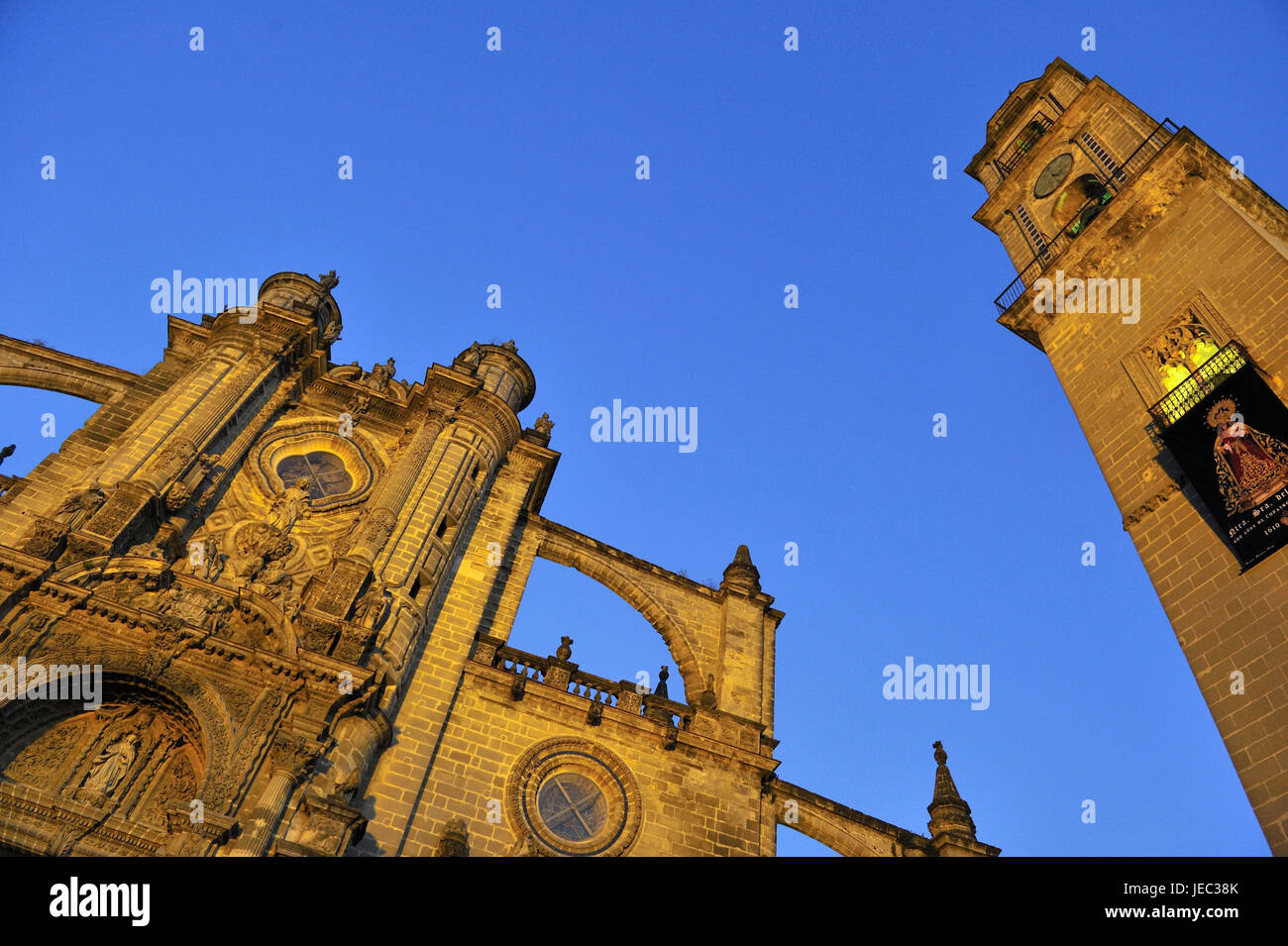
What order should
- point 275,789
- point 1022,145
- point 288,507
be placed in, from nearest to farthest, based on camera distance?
point 275,789, point 288,507, point 1022,145

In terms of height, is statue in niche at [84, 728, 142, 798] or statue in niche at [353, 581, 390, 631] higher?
statue in niche at [353, 581, 390, 631]

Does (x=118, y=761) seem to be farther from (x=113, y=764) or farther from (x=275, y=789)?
(x=275, y=789)

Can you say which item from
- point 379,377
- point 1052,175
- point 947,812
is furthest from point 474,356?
point 1052,175

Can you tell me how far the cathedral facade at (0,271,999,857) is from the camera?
43.8 ft

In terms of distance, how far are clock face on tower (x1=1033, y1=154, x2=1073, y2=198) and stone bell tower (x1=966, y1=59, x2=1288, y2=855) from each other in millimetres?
59

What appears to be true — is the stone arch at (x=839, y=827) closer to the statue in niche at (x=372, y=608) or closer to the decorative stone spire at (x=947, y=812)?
the decorative stone spire at (x=947, y=812)

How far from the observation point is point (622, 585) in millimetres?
21266

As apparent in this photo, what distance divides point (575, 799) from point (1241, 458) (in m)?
12.9

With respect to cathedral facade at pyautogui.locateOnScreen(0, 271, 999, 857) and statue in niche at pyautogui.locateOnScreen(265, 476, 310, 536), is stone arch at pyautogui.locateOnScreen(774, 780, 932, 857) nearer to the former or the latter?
cathedral facade at pyautogui.locateOnScreen(0, 271, 999, 857)

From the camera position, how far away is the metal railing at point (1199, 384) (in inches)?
592

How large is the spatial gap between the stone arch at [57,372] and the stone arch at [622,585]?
10613mm

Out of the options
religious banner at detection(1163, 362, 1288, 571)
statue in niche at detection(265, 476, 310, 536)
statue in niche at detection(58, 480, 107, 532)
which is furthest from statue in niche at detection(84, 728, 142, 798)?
religious banner at detection(1163, 362, 1288, 571)

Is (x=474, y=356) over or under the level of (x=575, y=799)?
over
